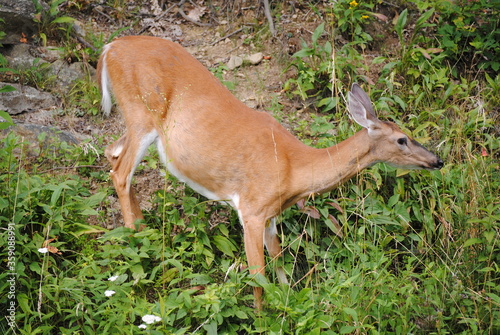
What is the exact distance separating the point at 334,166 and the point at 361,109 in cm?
54

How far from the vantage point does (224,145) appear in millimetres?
5164

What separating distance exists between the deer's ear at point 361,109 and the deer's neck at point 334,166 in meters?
0.09

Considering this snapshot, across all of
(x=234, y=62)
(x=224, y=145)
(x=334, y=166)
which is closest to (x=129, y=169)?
(x=224, y=145)

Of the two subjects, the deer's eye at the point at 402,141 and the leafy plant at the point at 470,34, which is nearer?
the deer's eye at the point at 402,141

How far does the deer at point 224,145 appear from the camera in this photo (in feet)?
16.2

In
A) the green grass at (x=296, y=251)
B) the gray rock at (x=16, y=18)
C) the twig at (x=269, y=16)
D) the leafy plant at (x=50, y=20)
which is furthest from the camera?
the twig at (x=269, y=16)

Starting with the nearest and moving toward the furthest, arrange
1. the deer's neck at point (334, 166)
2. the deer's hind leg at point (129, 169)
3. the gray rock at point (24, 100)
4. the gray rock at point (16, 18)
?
1. the deer's neck at point (334, 166)
2. the deer's hind leg at point (129, 169)
3. the gray rock at point (24, 100)
4. the gray rock at point (16, 18)

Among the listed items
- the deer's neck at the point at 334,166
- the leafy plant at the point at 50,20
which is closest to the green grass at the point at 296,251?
the deer's neck at the point at 334,166

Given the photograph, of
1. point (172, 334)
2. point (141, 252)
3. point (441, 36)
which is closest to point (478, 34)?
point (441, 36)

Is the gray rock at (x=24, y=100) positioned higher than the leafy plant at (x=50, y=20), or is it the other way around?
the leafy plant at (x=50, y=20)

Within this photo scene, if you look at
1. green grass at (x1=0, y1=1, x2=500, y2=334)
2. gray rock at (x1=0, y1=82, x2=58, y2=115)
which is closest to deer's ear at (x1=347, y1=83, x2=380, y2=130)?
green grass at (x1=0, y1=1, x2=500, y2=334)

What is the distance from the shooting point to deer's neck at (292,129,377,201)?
493 centimetres

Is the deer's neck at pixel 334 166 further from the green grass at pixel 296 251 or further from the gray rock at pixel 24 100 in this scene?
the gray rock at pixel 24 100

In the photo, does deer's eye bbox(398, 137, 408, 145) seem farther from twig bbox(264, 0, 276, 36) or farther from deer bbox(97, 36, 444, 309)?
twig bbox(264, 0, 276, 36)
